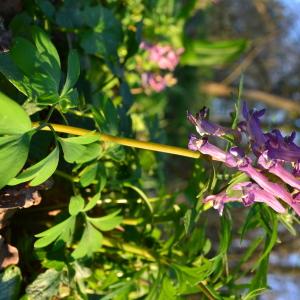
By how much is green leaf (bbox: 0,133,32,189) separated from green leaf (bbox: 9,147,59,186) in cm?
4

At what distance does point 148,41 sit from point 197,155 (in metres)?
1.56

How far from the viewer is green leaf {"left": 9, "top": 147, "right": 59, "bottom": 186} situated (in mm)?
590

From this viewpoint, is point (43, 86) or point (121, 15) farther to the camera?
point (121, 15)

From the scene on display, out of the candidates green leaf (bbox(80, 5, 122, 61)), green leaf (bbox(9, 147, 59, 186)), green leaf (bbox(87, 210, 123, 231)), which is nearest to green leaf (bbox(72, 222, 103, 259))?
green leaf (bbox(87, 210, 123, 231))

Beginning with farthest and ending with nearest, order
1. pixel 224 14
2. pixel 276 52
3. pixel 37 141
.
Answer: pixel 276 52, pixel 224 14, pixel 37 141

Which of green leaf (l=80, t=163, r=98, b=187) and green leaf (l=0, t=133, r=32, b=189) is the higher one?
green leaf (l=0, t=133, r=32, b=189)

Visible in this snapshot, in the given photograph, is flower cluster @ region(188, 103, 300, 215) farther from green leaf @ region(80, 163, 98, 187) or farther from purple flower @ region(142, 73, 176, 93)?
purple flower @ region(142, 73, 176, 93)

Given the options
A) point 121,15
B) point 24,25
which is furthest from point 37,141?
point 121,15

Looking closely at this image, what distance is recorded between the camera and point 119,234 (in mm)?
964

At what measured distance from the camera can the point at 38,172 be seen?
0.59 metres

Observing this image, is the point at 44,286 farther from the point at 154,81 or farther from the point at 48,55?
the point at 154,81

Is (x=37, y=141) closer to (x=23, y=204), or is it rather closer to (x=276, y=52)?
(x=23, y=204)

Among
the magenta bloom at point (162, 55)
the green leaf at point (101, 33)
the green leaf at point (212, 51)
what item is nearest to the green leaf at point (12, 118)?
the green leaf at point (101, 33)

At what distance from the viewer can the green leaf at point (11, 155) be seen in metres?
0.53
